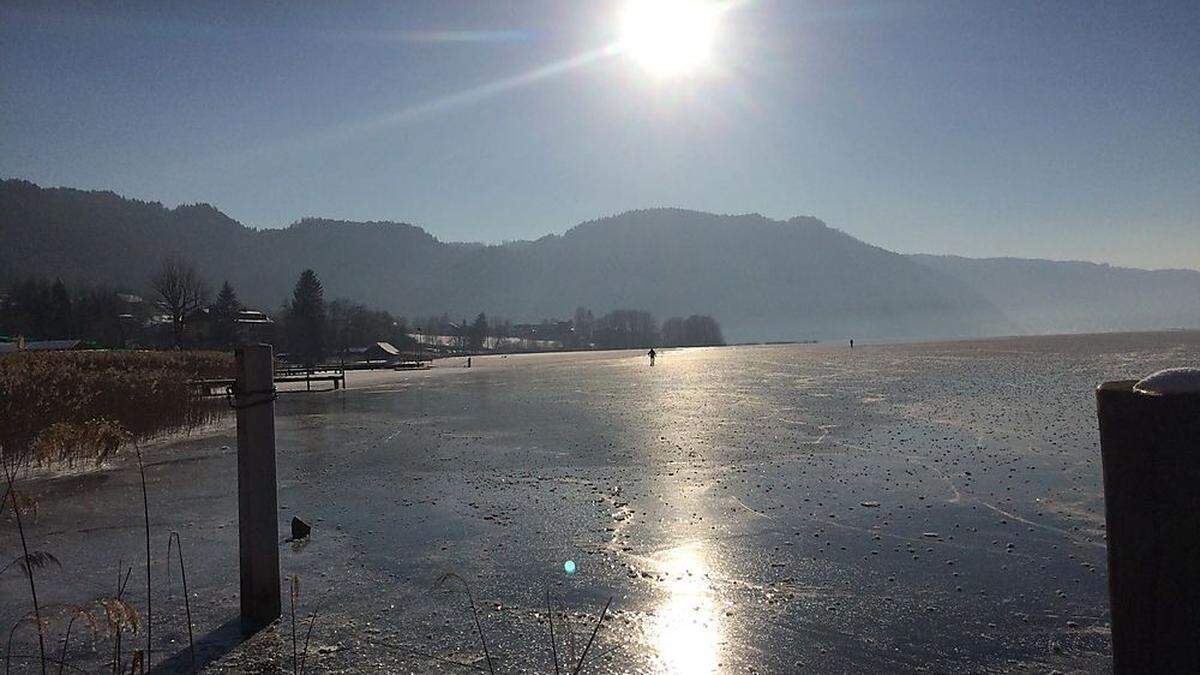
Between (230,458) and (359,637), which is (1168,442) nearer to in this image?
(359,637)

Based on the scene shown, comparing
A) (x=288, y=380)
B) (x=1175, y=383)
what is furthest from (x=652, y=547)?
(x=288, y=380)

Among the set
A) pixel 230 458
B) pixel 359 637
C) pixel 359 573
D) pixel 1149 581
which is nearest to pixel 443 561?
pixel 359 573

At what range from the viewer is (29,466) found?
14.0 metres

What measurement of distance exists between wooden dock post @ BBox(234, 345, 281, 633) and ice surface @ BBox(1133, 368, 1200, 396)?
18.5ft

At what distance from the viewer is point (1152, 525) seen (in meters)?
1.92

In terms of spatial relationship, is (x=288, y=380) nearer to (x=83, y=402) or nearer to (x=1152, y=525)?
(x=83, y=402)

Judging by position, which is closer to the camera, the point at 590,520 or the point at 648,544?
the point at 648,544

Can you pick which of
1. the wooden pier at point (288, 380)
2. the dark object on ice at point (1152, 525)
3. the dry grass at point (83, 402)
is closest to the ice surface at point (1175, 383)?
the dark object on ice at point (1152, 525)

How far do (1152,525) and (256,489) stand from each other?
5.69m

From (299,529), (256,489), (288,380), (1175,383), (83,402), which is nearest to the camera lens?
(1175,383)

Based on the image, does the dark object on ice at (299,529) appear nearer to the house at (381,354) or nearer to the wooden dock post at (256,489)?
the wooden dock post at (256,489)

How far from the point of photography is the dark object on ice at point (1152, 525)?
186 cm

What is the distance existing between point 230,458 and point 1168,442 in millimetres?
16571

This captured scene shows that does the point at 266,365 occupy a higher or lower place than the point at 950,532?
higher
